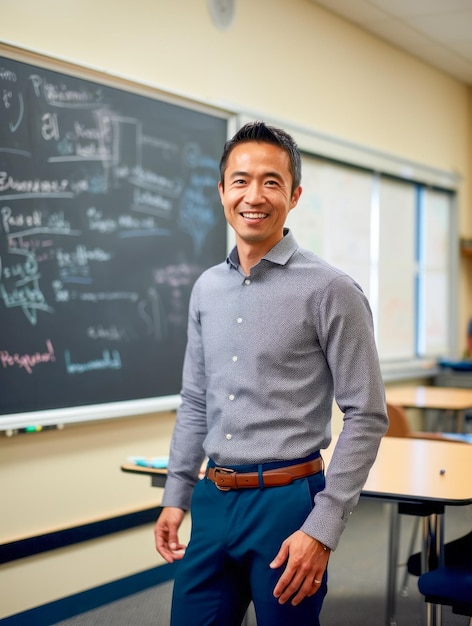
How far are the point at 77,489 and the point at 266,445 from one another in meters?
1.94

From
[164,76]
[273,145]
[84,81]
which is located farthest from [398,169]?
[273,145]

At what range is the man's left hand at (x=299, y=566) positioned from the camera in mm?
1543

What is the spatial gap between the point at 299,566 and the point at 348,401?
323 millimetres

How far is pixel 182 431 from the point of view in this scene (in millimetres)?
1937

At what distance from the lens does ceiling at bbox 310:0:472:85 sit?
4.93 metres

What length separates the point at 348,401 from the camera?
1.62m

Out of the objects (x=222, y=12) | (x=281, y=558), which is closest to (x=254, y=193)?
(x=281, y=558)

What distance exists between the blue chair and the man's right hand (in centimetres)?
81

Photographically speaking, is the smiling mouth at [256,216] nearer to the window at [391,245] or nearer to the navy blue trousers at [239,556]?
the navy blue trousers at [239,556]

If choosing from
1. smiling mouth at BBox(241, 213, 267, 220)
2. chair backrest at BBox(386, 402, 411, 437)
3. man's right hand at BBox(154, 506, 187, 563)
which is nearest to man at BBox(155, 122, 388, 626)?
smiling mouth at BBox(241, 213, 267, 220)

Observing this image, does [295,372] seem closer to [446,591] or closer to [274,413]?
[274,413]

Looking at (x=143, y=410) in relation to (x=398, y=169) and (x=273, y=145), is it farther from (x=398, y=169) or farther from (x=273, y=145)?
(x=398, y=169)

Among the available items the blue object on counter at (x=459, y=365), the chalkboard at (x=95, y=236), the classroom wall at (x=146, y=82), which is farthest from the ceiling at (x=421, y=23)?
the blue object on counter at (x=459, y=365)

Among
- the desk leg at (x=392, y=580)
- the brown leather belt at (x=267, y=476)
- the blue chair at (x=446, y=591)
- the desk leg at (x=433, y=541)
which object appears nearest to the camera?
the brown leather belt at (x=267, y=476)
